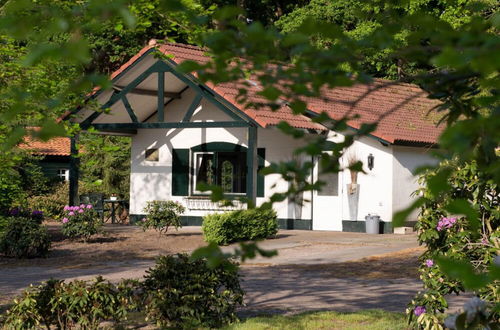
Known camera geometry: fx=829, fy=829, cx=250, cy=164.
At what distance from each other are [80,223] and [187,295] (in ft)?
39.2

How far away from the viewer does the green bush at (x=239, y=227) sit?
19469mm

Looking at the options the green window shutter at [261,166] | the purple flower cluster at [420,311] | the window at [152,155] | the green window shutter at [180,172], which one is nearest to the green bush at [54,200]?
the window at [152,155]

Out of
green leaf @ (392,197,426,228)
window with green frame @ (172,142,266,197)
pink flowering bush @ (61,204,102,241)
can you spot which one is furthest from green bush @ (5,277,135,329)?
window with green frame @ (172,142,266,197)

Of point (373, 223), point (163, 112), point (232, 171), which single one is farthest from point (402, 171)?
point (163, 112)

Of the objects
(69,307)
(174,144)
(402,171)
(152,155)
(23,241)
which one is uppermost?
(174,144)

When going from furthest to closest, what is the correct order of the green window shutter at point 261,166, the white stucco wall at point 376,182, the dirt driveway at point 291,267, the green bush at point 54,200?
the green bush at point 54,200 < the green window shutter at point 261,166 < the white stucco wall at point 376,182 < the dirt driveway at point 291,267

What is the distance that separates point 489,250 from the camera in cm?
719

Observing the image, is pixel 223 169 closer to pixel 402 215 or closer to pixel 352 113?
pixel 352 113

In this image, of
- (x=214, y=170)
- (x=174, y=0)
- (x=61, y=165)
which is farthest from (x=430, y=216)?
(x=61, y=165)

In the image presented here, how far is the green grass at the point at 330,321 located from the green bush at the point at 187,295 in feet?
0.90

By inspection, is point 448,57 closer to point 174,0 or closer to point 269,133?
point 174,0

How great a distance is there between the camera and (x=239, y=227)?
19.9 metres

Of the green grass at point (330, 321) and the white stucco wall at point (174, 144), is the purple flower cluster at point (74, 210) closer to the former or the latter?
the white stucco wall at point (174, 144)

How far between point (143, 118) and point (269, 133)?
5063 mm
